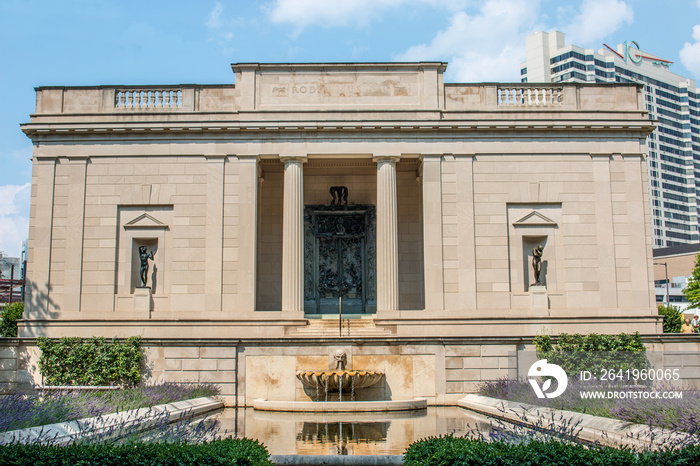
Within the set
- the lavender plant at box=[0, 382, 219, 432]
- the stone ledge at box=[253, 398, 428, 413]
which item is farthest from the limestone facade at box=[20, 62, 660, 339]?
the stone ledge at box=[253, 398, 428, 413]

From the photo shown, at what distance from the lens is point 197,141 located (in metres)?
29.4

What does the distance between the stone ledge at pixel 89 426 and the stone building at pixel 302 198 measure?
35.6 ft

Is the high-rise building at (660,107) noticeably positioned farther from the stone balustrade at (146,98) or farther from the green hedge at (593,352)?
the green hedge at (593,352)

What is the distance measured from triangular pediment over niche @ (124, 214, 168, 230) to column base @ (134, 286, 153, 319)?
268 centimetres

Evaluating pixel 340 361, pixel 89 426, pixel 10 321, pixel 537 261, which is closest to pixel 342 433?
pixel 89 426

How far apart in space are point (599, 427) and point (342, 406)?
823cm

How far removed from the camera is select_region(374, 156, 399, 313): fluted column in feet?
92.4

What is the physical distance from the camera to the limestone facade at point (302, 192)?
28.4 metres

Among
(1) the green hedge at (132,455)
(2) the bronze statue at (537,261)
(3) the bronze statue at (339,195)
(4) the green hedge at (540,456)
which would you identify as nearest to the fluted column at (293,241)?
(3) the bronze statue at (339,195)

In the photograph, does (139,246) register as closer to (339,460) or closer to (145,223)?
(145,223)

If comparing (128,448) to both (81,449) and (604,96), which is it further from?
(604,96)

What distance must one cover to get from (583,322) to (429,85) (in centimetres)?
1182

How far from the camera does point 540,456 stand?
10094mm

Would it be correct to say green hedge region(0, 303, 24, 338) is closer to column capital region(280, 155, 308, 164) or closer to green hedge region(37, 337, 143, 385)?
green hedge region(37, 337, 143, 385)
